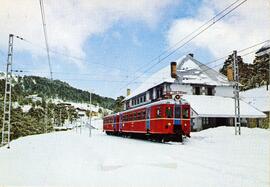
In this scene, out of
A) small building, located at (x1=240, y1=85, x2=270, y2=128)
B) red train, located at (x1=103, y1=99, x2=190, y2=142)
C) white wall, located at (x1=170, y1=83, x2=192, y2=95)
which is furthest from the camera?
small building, located at (x1=240, y1=85, x2=270, y2=128)

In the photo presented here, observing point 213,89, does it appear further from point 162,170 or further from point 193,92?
point 162,170

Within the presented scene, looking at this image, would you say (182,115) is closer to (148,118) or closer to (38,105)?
(148,118)

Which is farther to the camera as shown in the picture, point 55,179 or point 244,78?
point 244,78

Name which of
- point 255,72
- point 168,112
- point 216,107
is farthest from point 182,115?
point 255,72

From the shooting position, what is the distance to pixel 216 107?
116 feet

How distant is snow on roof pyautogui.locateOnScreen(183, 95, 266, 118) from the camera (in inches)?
1308

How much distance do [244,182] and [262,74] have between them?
53.0 meters

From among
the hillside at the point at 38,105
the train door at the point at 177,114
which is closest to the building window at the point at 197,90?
the hillside at the point at 38,105

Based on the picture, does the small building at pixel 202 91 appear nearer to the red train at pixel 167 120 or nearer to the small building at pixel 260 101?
the small building at pixel 260 101

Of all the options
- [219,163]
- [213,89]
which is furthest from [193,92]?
[219,163]

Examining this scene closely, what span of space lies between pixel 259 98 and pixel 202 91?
11.4m

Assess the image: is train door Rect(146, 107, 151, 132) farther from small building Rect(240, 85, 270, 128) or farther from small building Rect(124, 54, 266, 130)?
small building Rect(240, 85, 270, 128)

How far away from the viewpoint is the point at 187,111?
71.2 ft

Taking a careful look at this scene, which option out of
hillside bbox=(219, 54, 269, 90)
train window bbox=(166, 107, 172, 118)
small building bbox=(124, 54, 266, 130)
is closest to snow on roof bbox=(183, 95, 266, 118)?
small building bbox=(124, 54, 266, 130)
